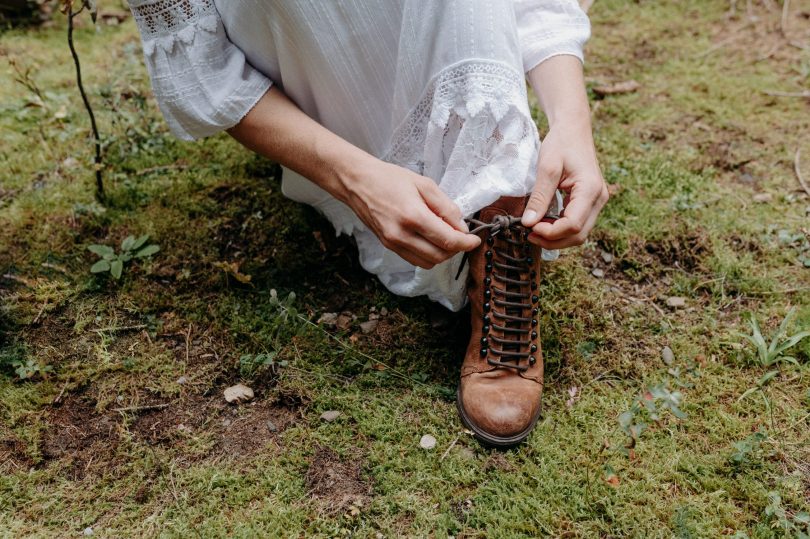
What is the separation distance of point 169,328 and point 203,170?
32.1 inches

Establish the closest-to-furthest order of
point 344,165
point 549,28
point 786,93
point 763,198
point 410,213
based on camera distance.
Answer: point 410,213 < point 344,165 < point 549,28 < point 763,198 < point 786,93

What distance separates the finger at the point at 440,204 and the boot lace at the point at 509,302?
0.60 feet

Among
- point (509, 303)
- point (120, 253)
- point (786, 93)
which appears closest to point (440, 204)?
point (509, 303)

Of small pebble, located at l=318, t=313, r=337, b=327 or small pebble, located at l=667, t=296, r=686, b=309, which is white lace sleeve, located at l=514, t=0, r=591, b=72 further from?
small pebble, located at l=318, t=313, r=337, b=327

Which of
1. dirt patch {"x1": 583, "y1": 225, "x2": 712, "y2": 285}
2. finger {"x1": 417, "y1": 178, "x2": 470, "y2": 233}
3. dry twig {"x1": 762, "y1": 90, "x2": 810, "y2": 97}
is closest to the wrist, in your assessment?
finger {"x1": 417, "y1": 178, "x2": 470, "y2": 233}

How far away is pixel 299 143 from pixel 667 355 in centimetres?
128

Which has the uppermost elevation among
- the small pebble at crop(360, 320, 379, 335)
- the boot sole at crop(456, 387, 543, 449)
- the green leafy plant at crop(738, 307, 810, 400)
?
the small pebble at crop(360, 320, 379, 335)

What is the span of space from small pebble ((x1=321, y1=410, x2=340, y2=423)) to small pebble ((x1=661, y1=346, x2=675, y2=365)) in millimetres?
1013

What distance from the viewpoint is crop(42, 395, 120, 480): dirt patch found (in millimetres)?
1624

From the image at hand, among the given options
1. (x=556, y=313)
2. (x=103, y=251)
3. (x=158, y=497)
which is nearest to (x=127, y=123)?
(x=103, y=251)

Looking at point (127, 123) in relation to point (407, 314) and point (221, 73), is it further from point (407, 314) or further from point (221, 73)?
point (407, 314)

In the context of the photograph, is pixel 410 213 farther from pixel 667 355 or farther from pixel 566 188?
pixel 667 355

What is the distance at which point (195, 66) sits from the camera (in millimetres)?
1620

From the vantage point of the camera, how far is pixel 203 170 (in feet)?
8.23
